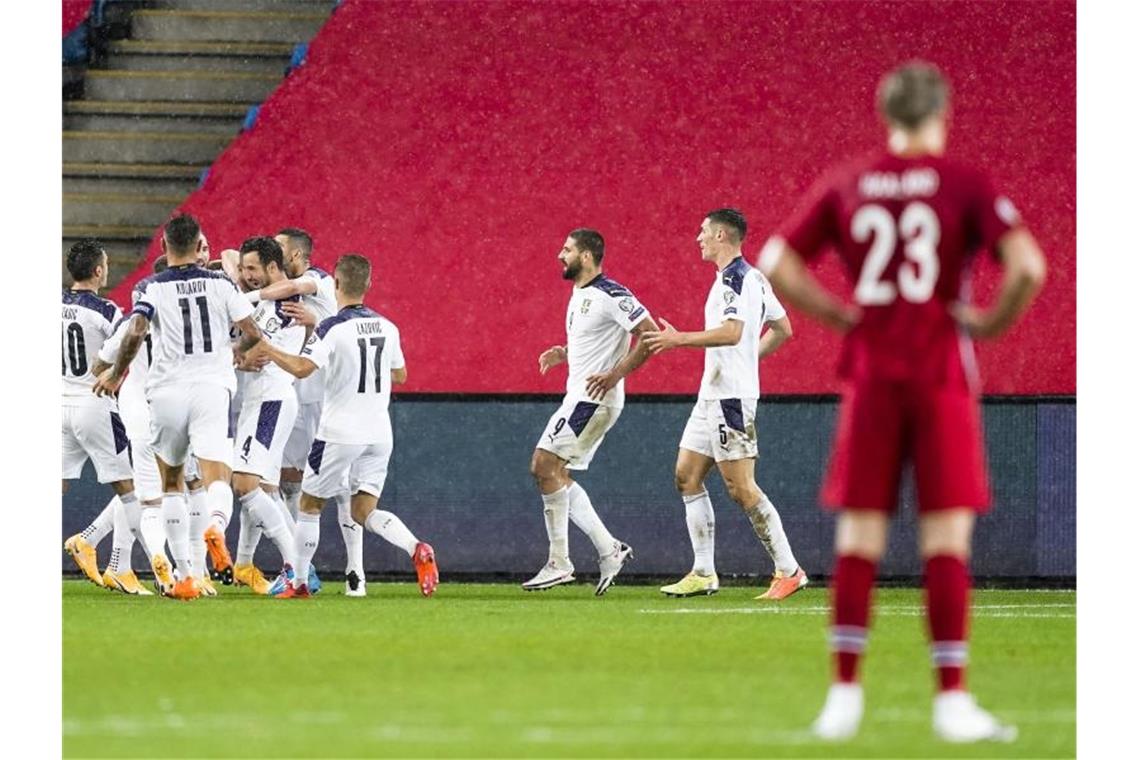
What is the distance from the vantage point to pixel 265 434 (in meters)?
10.2

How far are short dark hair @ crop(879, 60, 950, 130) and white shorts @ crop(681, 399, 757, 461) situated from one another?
15.2ft

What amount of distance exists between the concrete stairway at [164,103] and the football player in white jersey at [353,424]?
4559 mm

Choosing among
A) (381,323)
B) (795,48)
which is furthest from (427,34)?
(381,323)

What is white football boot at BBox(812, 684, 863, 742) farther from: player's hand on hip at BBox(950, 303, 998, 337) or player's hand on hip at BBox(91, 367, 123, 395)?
player's hand on hip at BBox(91, 367, 123, 395)

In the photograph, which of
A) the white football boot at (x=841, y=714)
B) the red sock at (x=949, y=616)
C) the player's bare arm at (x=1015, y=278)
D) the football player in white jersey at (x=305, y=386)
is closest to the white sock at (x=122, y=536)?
the football player in white jersey at (x=305, y=386)

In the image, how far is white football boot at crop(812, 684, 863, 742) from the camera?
5.09 m

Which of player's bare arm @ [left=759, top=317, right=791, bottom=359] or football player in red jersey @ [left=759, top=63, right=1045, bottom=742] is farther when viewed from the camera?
player's bare arm @ [left=759, top=317, right=791, bottom=359]

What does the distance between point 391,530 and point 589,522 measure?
866 millimetres

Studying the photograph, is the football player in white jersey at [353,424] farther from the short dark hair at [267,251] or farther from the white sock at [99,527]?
the white sock at [99,527]

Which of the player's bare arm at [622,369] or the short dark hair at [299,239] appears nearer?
the player's bare arm at [622,369]

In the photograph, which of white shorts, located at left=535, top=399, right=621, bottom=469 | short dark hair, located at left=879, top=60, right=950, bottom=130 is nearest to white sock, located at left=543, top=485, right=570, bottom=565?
white shorts, located at left=535, top=399, right=621, bottom=469

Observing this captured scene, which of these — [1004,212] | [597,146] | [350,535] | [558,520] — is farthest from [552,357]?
[1004,212]

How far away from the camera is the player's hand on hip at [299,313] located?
975 centimetres
